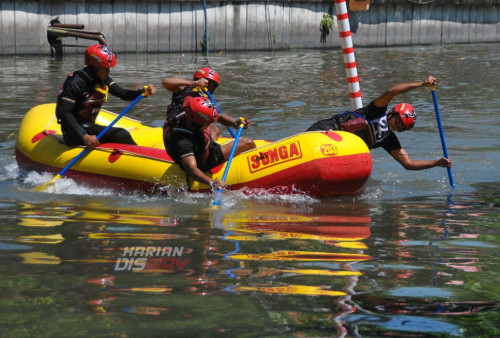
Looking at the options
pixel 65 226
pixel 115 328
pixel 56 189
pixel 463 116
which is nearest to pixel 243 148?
pixel 56 189

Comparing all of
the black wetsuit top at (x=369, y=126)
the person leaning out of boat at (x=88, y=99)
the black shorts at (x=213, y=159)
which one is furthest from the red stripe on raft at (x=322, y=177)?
the person leaning out of boat at (x=88, y=99)

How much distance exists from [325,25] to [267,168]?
587 inches

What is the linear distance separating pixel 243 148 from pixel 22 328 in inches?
190

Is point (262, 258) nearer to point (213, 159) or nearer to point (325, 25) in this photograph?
point (213, 159)

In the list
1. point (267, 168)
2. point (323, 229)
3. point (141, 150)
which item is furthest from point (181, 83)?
point (323, 229)

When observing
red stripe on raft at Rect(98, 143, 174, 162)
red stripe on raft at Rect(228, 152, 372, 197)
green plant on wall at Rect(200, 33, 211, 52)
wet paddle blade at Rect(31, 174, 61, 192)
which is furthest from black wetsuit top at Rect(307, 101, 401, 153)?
green plant on wall at Rect(200, 33, 211, 52)

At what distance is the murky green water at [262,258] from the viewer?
4348 mm

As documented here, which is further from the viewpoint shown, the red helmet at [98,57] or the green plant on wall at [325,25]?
the green plant on wall at [325,25]

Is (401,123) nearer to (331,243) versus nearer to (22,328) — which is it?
(331,243)

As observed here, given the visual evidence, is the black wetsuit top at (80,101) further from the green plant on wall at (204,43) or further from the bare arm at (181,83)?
the green plant on wall at (204,43)

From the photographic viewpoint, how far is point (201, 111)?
8.05 metres

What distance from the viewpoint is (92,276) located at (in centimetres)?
510

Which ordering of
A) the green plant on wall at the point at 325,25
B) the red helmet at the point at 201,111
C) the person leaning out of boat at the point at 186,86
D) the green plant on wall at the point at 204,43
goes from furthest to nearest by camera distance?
the green plant on wall at the point at 325,25 < the green plant on wall at the point at 204,43 < the person leaning out of boat at the point at 186,86 < the red helmet at the point at 201,111

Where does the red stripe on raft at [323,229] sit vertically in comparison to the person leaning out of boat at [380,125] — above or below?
below
